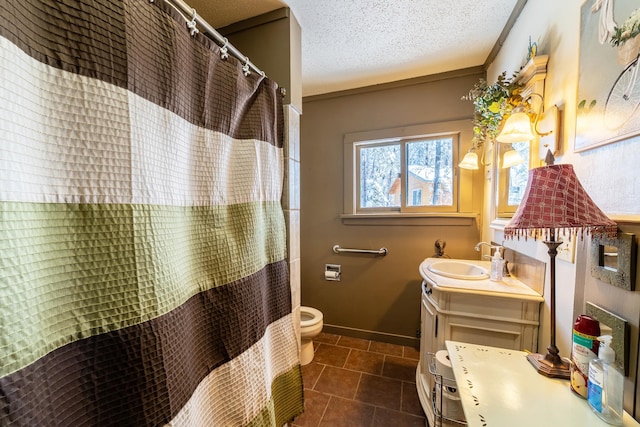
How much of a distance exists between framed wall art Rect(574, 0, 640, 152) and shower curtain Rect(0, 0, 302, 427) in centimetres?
122

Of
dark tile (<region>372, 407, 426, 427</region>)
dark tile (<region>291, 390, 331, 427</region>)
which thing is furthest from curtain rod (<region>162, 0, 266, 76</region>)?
dark tile (<region>372, 407, 426, 427</region>)

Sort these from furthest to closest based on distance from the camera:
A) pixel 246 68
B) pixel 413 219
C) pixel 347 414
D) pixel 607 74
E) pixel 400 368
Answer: pixel 413 219 → pixel 400 368 → pixel 347 414 → pixel 246 68 → pixel 607 74

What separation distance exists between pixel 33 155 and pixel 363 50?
1.86m

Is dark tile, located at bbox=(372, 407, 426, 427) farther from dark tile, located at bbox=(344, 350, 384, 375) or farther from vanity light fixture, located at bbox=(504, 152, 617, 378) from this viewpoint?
vanity light fixture, located at bbox=(504, 152, 617, 378)

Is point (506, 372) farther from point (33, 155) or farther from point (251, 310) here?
point (33, 155)

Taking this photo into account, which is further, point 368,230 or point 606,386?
point 368,230

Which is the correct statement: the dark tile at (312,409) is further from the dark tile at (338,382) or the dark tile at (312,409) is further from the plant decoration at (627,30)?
the plant decoration at (627,30)

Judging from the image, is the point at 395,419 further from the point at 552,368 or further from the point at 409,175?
the point at 409,175

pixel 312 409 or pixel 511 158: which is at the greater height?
pixel 511 158

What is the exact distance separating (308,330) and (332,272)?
0.66 metres

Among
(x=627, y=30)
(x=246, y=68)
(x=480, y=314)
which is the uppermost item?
(x=246, y=68)

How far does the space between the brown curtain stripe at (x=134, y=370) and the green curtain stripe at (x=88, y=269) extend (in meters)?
0.03

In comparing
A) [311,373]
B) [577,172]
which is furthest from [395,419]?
[577,172]

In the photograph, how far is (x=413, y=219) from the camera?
2.11 meters
